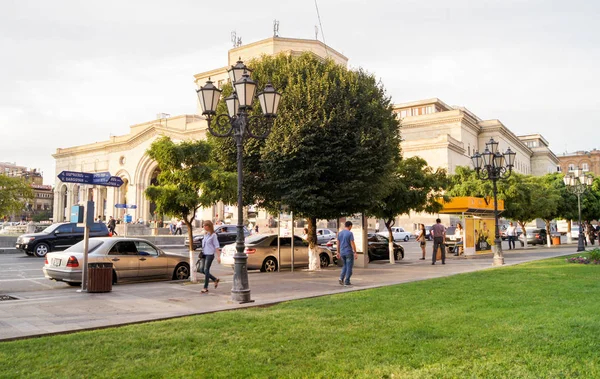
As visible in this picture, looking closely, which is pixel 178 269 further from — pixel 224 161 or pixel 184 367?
pixel 184 367

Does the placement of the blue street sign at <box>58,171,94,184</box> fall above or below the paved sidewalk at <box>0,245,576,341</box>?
above

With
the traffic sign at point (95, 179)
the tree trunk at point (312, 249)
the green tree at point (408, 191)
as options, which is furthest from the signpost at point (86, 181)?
the green tree at point (408, 191)

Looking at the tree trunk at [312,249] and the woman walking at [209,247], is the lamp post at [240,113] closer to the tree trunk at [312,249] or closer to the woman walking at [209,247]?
the woman walking at [209,247]

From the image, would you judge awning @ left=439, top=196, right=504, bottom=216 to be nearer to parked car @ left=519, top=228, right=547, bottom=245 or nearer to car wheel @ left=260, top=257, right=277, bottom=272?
car wheel @ left=260, top=257, right=277, bottom=272

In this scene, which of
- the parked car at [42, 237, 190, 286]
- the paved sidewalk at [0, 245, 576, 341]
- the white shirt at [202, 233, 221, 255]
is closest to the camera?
the paved sidewalk at [0, 245, 576, 341]

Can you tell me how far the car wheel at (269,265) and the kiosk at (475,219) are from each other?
42.3 feet

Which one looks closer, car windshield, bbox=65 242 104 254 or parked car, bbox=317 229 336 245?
car windshield, bbox=65 242 104 254

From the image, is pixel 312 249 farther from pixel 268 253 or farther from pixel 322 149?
pixel 322 149

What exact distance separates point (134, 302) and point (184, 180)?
494cm

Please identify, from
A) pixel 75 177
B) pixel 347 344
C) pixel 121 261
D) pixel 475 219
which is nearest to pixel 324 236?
pixel 475 219

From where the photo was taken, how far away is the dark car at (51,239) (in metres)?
24.1

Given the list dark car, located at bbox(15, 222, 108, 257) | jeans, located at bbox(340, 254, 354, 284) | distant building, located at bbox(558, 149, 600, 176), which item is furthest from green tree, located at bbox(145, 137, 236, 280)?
distant building, located at bbox(558, 149, 600, 176)

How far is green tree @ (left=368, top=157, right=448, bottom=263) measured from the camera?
23453 millimetres

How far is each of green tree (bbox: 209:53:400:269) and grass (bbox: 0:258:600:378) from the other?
A: 827cm
